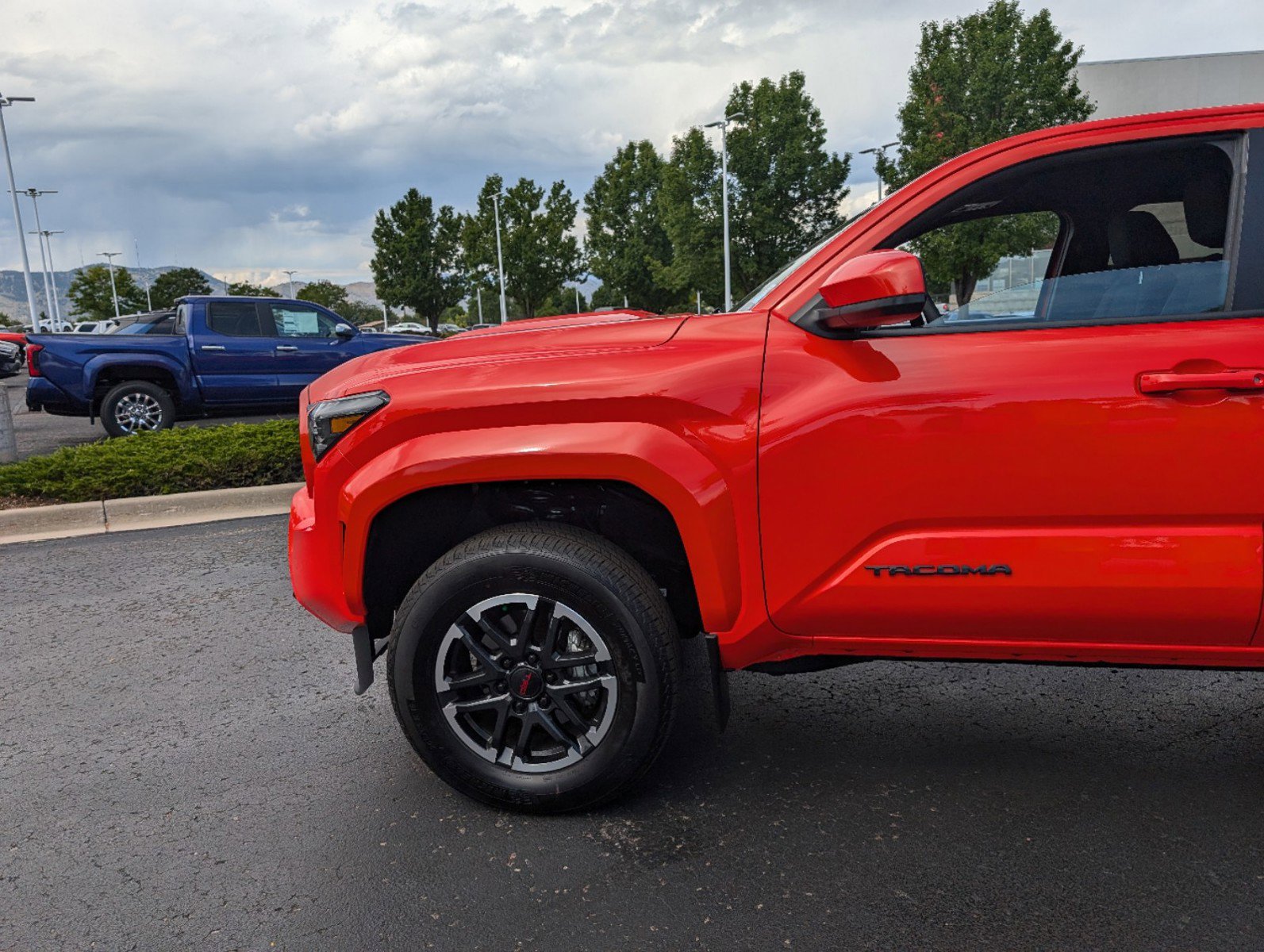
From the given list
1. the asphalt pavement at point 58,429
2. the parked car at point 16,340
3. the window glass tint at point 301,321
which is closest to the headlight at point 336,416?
the asphalt pavement at point 58,429

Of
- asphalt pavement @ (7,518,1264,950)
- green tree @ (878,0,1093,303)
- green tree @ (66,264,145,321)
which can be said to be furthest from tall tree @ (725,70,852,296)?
green tree @ (66,264,145,321)

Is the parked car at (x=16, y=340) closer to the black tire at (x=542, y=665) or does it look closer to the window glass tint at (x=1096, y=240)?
the black tire at (x=542, y=665)

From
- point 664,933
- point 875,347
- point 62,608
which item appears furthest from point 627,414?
point 62,608

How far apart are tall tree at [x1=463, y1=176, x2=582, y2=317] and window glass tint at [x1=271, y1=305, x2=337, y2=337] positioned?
38415mm

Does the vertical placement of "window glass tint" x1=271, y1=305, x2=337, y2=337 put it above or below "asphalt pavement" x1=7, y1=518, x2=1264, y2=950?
above

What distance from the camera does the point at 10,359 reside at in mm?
24078

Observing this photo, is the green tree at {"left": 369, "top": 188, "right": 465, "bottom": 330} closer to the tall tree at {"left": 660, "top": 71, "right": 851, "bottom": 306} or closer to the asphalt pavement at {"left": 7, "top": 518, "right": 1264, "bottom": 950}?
the tall tree at {"left": 660, "top": 71, "right": 851, "bottom": 306}

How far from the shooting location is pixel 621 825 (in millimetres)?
2734

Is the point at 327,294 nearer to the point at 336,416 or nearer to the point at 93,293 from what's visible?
the point at 93,293

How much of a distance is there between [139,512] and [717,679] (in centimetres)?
591

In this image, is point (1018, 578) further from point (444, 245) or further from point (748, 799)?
point (444, 245)

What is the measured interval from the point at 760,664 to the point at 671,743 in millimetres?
695

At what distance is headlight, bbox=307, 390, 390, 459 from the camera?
9.04ft

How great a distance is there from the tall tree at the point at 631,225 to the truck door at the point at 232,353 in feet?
123
